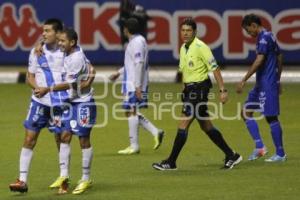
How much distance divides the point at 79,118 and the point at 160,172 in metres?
1.91

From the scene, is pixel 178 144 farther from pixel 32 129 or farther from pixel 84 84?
pixel 32 129

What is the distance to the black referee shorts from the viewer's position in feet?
45.4

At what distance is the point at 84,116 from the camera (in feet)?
40.9

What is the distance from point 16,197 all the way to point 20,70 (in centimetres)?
1586

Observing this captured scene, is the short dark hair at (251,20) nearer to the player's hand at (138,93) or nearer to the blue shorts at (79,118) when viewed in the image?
the player's hand at (138,93)

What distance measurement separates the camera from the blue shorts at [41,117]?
12570mm

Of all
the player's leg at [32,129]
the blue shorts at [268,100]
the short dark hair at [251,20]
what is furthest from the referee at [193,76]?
the player's leg at [32,129]

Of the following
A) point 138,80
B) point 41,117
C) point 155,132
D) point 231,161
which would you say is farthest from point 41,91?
point 155,132

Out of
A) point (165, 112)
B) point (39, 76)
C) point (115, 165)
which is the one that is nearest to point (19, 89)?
point (165, 112)

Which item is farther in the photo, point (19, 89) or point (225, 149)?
point (19, 89)

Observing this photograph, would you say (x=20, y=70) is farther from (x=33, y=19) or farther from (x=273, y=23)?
(x=273, y=23)

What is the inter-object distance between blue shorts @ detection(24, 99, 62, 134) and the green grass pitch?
2.41 feet

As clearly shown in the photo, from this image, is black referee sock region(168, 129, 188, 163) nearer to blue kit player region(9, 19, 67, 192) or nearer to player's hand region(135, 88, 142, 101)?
player's hand region(135, 88, 142, 101)

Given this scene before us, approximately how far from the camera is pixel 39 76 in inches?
502
